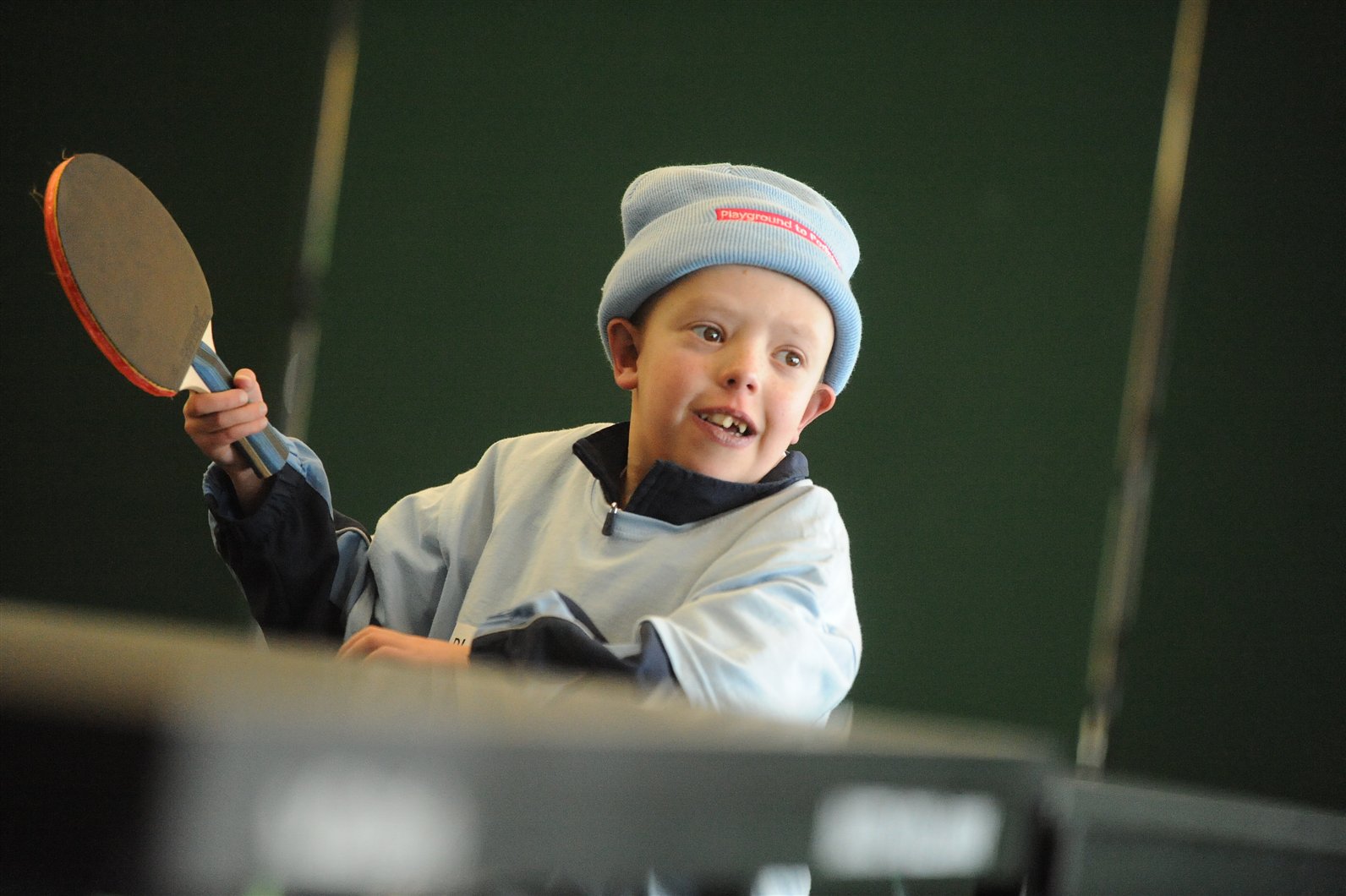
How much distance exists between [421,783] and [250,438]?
3.41 feet

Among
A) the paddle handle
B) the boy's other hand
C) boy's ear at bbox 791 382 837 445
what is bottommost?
the boy's other hand

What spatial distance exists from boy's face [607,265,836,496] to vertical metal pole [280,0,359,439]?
5.19 feet

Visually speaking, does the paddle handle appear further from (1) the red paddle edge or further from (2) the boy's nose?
(2) the boy's nose

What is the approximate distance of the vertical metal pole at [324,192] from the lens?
2738 mm

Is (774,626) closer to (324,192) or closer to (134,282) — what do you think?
(134,282)

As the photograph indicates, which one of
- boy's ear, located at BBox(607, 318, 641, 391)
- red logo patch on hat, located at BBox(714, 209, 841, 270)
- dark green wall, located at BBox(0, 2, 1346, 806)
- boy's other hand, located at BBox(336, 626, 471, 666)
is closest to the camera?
boy's other hand, located at BBox(336, 626, 471, 666)

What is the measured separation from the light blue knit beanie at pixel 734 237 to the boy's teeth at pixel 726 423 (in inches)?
5.5

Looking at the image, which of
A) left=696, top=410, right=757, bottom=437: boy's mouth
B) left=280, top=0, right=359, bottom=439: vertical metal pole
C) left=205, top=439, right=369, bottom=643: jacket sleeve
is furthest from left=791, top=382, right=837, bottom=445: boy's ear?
left=280, top=0, right=359, bottom=439: vertical metal pole

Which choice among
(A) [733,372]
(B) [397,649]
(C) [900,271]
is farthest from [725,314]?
(C) [900,271]

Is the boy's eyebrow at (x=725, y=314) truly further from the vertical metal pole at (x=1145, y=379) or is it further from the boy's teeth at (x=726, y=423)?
the vertical metal pole at (x=1145, y=379)

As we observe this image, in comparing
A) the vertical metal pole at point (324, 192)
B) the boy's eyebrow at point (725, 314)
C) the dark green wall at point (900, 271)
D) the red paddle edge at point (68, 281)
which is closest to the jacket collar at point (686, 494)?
the boy's eyebrow at point (725, 314)

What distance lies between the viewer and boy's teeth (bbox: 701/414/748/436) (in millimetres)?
1256

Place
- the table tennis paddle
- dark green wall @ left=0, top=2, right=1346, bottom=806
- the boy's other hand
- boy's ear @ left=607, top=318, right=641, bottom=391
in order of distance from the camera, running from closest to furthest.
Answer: the boy's other hand, the table tennis paddle, boy's ear @ left=607, top=318, right=641, bottom=391, dark green wall @ left=0, top=2, right=1346, bottom=806

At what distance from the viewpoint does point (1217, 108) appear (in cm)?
284
